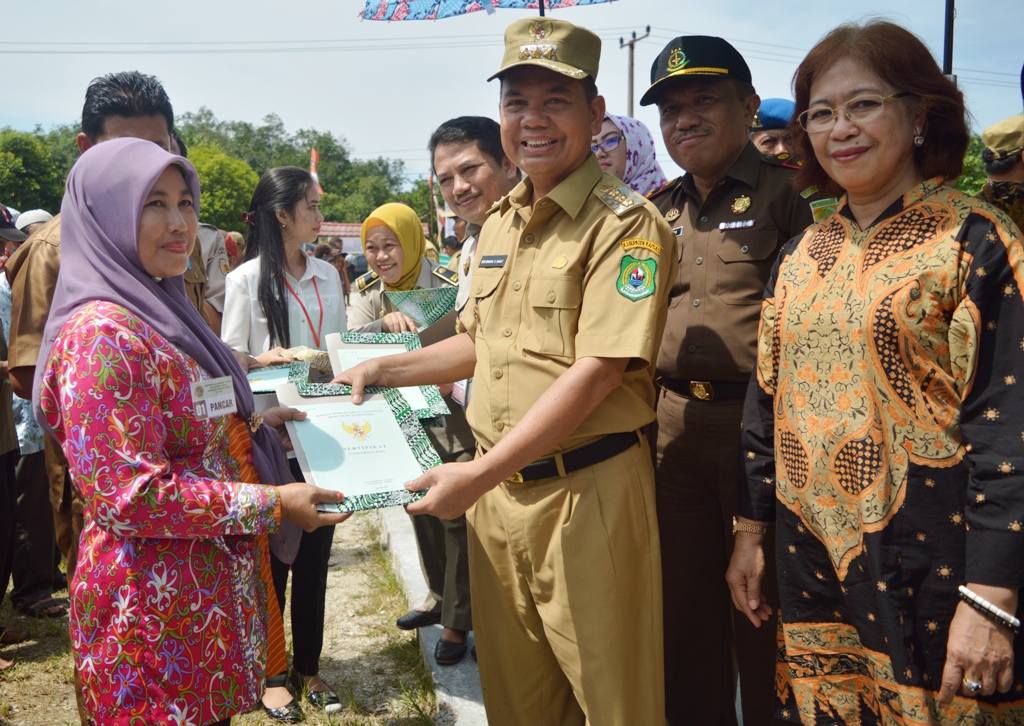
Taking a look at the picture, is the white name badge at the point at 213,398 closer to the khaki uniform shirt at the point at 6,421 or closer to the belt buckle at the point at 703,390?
the belt buckle at the point at 703,390

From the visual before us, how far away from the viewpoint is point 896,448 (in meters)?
1.75

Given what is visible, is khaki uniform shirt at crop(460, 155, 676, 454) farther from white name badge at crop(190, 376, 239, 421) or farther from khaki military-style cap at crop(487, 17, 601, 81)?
white name badge at crop(190, 376, 239, 421)

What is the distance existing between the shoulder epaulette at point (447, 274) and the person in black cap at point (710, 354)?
1.67 m

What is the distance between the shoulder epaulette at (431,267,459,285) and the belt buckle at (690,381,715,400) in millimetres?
1826

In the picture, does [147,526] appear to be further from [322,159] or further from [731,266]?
[322,159]

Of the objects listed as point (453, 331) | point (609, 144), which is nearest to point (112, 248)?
point (453, 331)

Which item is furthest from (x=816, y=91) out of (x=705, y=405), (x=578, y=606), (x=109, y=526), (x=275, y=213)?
(x=275, y=213)

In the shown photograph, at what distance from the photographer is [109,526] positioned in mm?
1800

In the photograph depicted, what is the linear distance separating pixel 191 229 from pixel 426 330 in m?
1.52

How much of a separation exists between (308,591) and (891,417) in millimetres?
2570

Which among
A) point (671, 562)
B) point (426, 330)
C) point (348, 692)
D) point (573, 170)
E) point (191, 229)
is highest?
point (573, 170)

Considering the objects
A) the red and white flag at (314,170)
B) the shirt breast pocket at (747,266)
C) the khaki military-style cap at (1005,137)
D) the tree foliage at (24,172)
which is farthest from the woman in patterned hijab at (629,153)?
the tree foliage at (24,172)

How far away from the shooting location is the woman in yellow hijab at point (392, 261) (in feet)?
13.6

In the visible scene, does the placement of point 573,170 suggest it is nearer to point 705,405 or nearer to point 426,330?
point 705,405
